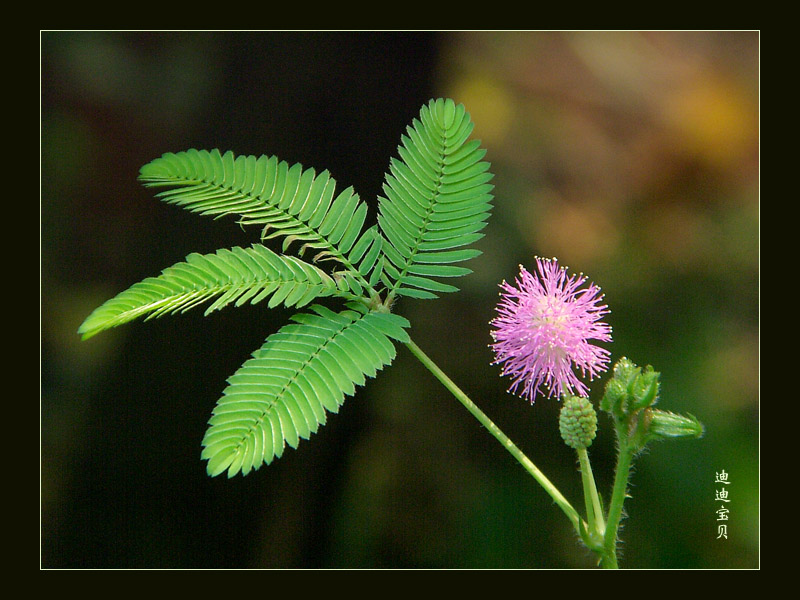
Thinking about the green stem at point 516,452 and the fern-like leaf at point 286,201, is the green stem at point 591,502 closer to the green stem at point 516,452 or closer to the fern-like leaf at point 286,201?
the green stem at point 516,452

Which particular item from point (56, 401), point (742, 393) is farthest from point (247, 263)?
point (742, 393)

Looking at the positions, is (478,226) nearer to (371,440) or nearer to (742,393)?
(371,440)

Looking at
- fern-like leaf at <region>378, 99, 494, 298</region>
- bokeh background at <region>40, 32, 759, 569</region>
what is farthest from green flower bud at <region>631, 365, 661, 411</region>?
bokeh background at <region>40, 32, 759, 569</region>

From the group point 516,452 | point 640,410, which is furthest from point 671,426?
point 516,452

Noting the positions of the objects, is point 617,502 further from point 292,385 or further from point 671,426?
point 292,385

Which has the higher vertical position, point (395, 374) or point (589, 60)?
point (589, 60)

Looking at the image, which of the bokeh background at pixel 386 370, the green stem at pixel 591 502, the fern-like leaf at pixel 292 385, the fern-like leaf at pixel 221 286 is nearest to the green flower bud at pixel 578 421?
the green stem at pixel 591 502
